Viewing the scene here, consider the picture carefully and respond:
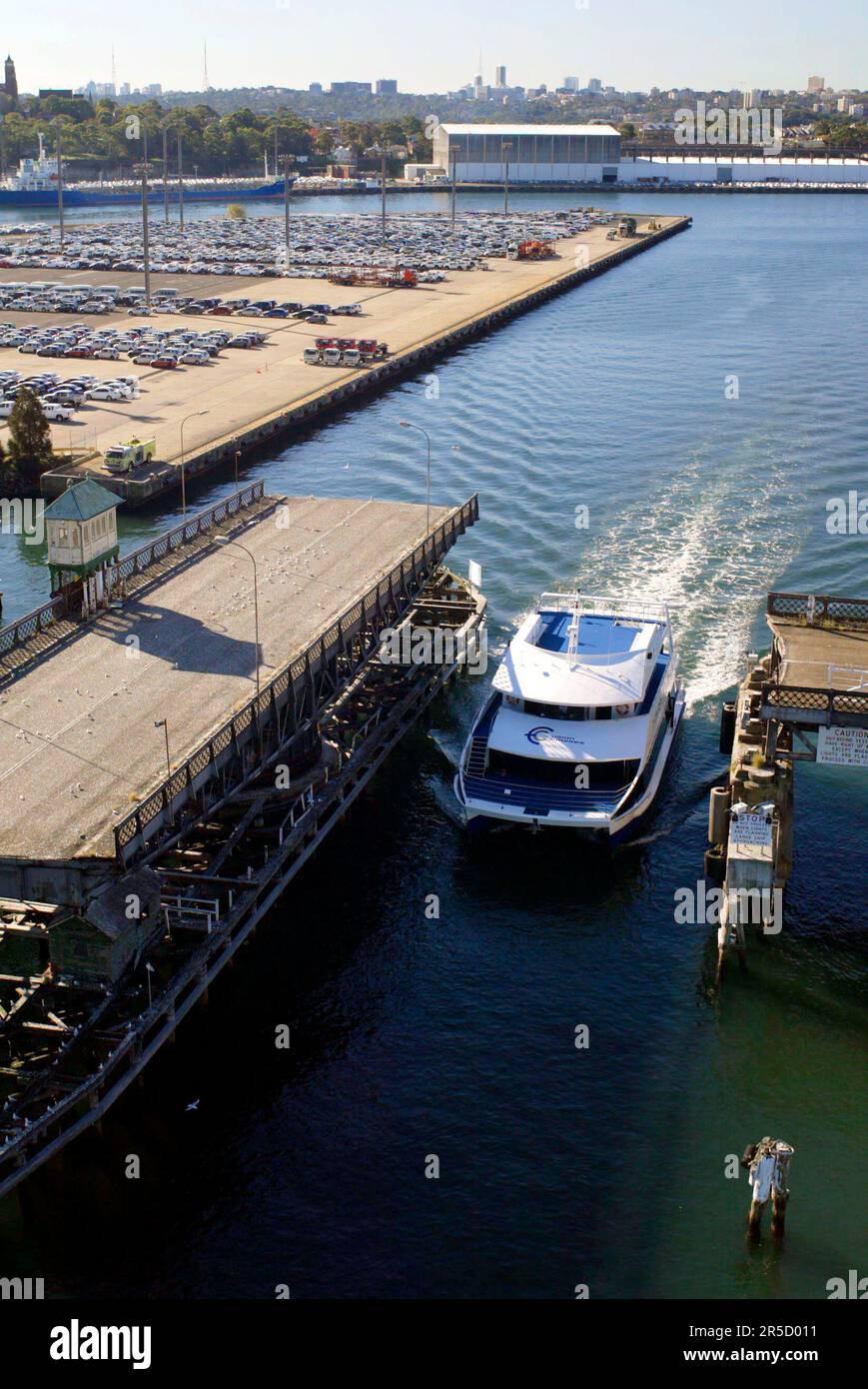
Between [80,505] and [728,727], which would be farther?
[728,727]

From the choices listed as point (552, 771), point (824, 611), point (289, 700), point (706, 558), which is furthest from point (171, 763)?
point (706, 558)

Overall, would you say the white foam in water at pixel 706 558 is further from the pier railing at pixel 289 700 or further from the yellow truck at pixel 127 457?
the yellow truck at pixel 127 457

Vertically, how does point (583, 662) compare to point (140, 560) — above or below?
below

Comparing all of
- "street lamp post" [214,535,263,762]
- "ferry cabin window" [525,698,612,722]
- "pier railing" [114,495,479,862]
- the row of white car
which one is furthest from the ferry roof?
the row of white car

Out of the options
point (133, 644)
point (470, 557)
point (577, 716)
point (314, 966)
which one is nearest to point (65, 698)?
point (133, 644)

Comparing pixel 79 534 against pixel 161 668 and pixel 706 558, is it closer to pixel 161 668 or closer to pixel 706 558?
pixel 161 668

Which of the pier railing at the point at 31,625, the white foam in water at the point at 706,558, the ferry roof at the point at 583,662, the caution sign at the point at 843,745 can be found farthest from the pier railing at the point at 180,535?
the caution sign at the point at 843,745

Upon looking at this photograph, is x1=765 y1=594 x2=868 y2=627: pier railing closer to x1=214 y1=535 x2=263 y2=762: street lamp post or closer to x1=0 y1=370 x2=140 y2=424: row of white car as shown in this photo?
x1=214 y1=535 x2=263 y2=762: street lamp post
